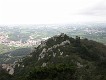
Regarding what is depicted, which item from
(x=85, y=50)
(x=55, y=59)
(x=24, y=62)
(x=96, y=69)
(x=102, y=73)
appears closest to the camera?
(x=102, y=73)

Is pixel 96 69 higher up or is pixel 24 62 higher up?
pixel 96 69

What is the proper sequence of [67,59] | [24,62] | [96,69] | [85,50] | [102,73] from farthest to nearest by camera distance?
[24,62] < [85,50] < [67,59] < [96,69] < [102,73]

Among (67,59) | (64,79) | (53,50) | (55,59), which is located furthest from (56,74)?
(53,50)

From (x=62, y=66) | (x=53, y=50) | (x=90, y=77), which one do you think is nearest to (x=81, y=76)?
(x=90, y=77)

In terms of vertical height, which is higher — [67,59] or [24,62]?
[67,59]

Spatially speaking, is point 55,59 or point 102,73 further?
point 55,59

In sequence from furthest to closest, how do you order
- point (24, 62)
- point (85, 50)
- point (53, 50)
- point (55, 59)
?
1. point (24, 62)
2. point (53, 50)
3. point (85, 50)
4. point (55, 59)

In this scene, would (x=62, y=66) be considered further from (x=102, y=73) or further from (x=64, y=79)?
(x=102, y=73)

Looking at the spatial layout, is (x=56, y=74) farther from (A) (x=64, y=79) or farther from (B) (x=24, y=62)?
(B) (x=24, y=62)

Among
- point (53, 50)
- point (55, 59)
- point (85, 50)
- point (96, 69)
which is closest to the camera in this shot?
point (96, 69)
